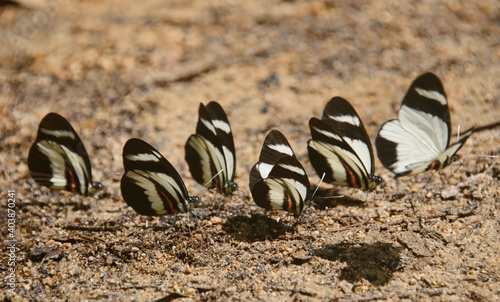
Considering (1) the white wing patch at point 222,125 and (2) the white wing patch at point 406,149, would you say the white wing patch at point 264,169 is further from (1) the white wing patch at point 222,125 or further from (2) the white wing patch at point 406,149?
(2) the white wing patch at point 406,149

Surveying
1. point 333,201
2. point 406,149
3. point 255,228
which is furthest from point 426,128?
point 255,228

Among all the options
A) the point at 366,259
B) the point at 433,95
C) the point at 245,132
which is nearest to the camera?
the point at 366,259

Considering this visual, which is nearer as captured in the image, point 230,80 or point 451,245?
point 451,245

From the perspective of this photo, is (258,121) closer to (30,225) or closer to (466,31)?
(30,225)

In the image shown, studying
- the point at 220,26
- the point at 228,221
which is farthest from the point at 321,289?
the point at 220,26

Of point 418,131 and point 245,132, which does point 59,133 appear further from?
point 418,131

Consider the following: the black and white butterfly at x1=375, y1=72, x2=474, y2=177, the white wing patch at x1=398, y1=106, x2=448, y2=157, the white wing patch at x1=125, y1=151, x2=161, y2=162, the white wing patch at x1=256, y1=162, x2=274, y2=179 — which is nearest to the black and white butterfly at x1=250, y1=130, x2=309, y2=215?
the white wing patch at x1=256, y1=162, x2=274, y2=179
